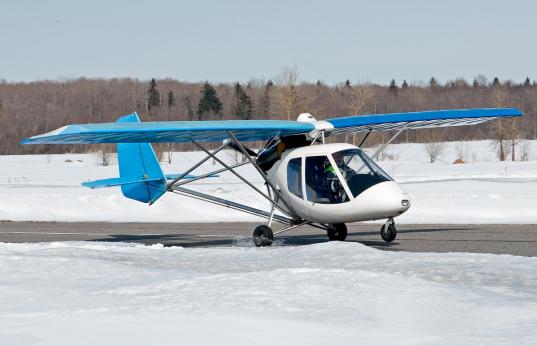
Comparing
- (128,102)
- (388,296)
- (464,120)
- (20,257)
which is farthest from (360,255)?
(128,102)

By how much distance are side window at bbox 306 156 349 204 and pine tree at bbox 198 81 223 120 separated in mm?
134863

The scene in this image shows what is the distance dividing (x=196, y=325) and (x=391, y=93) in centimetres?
16249

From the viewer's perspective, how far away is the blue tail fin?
16.9 meters

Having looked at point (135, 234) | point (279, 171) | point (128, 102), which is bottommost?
point (135, 234)

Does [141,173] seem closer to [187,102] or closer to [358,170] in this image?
[358,170]

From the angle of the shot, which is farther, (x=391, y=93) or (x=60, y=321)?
(x=391, y=93)

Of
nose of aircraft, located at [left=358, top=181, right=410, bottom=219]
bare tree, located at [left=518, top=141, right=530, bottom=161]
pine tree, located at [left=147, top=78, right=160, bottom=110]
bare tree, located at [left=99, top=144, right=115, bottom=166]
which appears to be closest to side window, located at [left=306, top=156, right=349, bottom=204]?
nose of aircraft, located at [left=358, top=181, right=410, bottom=219]

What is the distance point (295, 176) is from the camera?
1435 cm

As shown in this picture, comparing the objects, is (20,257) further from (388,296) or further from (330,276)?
(388,296)

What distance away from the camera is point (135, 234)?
18.5 m

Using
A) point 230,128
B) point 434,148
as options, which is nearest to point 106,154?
point 434,148

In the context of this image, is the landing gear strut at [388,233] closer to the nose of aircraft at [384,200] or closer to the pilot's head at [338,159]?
the nose of aircraft at [384,200]

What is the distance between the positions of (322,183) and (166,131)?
2690 millimetres

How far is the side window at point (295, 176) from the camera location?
14234 mm
